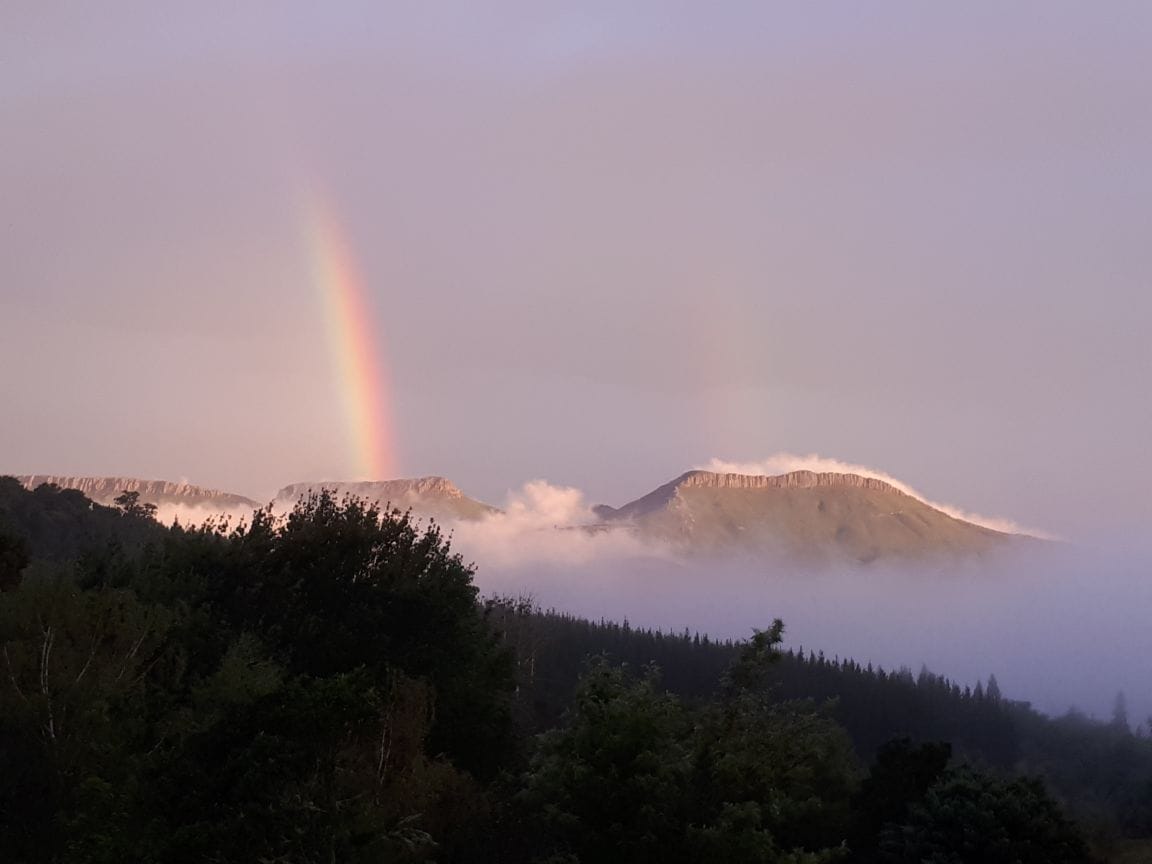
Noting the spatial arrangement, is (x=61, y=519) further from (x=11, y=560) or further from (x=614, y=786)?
(x=614, y=786)

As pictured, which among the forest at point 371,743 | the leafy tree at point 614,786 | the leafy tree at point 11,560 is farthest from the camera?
the leafy tree at point 11,560

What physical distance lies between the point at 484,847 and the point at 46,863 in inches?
420

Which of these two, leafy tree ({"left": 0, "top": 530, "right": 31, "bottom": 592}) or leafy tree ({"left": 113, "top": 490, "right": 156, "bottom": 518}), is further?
leafy tree ({"left": 113, "top": 490, "right": 156, "bottom": 518})

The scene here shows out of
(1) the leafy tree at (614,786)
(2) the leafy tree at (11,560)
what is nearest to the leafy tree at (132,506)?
(2) the leafy tree at (11,560)

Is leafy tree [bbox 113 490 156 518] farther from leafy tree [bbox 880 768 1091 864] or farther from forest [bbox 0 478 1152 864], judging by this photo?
leafy tree [bbox 880 768 1091 864]

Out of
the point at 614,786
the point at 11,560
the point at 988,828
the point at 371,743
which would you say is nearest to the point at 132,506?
the point at 11,560

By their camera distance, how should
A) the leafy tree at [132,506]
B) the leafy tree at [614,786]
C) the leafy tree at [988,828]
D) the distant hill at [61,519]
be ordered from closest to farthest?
1. the leafy tree at [614,786]
2. the leafy tree at [988,828]
3. the distant hill at [61,519]
4. the leafy tree at [132,506]

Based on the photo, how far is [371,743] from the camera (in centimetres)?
2745

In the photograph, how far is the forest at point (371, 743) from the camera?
21891 mm

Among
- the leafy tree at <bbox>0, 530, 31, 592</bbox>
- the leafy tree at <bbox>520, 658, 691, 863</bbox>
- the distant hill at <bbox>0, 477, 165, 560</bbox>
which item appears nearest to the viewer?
the leafy tree at <bbox>520, 658, 691, 863</bbox>

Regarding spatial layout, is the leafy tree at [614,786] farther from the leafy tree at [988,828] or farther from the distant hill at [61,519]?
the distant hill at [61,519]

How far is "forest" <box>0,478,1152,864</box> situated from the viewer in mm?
21891

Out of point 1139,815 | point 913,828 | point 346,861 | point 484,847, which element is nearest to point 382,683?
point 484,847

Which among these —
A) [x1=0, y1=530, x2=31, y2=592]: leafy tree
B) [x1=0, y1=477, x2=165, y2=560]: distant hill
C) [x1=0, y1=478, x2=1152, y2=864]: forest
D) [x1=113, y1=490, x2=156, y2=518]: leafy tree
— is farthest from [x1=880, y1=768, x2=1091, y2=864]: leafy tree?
[x1=113, y1=490, x2=156, y2=518]: leafy tree
